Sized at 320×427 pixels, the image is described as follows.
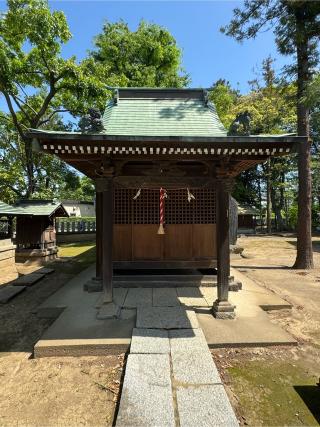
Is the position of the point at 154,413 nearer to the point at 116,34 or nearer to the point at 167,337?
the point at 167,337

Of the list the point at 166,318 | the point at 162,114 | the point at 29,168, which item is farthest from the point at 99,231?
the point at 29,168

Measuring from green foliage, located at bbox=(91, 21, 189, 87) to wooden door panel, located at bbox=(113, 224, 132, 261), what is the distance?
1804 centimetres

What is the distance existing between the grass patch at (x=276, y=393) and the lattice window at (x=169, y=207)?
5586 millimetres

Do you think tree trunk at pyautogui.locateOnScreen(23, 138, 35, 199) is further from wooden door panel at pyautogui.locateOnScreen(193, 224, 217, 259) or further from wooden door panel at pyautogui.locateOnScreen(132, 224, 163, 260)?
wooden door panel at pyautogui.locateOnScreen(193, 224, 217, 259)

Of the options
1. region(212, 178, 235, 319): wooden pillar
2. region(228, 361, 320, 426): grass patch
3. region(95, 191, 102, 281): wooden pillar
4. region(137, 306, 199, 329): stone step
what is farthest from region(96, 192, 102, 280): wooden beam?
region(228, 361, 320, 426): grass patch

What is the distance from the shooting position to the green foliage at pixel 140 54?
25.3 m

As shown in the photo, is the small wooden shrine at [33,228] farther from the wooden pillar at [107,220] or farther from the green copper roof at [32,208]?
the wooden pillar at [107,220]

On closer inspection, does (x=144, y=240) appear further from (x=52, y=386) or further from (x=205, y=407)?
(x=205, y=407)

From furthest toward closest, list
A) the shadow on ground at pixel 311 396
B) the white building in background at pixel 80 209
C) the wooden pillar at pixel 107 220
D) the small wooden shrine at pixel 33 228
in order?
the white building in background at pixel 80 209 < the small wooden shrine at pixel 33 228 < the wooden pillar at pixel 107 220 < the shadow on ground at pixel 311 396

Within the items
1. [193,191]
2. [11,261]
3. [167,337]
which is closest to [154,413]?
[167,337]

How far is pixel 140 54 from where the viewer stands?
2598cm

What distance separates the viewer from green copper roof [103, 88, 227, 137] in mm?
8234

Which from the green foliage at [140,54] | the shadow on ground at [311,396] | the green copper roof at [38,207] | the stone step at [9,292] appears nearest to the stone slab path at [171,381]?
the shadow on ground at [311,396]

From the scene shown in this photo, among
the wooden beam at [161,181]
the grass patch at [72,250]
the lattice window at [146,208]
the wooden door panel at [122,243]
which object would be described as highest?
the wooden beam at [161,181]
